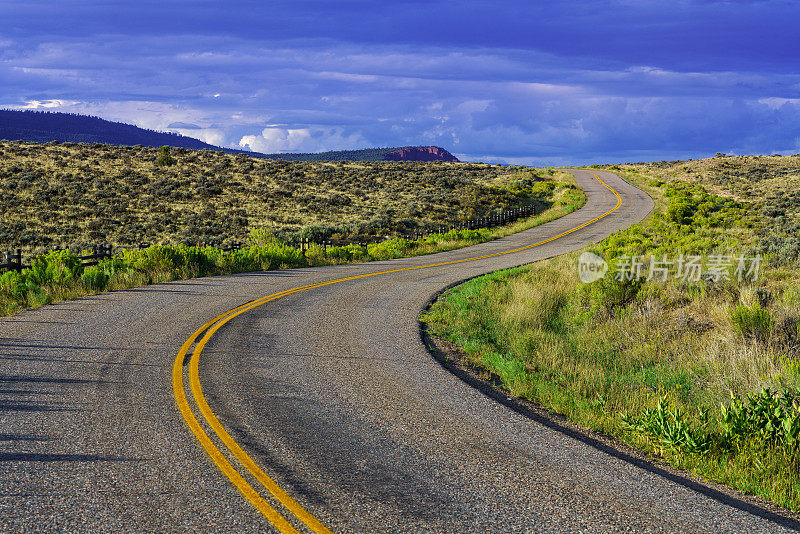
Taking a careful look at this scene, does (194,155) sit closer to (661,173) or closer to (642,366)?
(661,173)

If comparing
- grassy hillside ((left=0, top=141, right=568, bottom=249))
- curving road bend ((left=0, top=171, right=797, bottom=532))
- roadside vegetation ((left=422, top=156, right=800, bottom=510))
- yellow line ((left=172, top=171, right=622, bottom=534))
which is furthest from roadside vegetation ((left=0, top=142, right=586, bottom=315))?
roadside vegetation ((left=422, top=156, right=800, bottom=510))

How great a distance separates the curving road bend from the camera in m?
4.20

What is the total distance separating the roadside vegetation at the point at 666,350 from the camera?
550 cm

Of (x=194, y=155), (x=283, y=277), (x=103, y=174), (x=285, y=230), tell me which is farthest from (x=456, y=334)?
(x=194, y=155)

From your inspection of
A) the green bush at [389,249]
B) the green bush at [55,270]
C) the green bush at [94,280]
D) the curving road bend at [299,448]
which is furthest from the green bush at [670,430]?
the green bush at [389,249]

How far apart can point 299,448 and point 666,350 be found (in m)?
7.26

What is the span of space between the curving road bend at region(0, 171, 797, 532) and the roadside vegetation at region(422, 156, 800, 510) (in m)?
0.71

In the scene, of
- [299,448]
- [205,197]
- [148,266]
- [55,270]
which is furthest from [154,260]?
[205,197]

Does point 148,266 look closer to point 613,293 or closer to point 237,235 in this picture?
point 613,293

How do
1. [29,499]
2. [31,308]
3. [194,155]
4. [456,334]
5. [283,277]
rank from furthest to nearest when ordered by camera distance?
1. [194,155]
2. [283,277]
3. [31,308]
4. [456,334]
5. [29,499]

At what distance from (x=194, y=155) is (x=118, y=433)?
73683mm

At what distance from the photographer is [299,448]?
5.39m

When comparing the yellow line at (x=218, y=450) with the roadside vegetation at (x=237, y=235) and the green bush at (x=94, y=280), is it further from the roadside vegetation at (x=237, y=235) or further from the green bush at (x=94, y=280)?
the green bush at (x=94, y=280)

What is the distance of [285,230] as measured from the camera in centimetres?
3931
